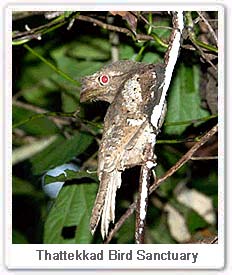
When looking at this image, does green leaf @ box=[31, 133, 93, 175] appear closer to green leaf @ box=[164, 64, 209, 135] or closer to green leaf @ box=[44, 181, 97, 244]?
green leaf @ box=[44, 181, 97, 244]

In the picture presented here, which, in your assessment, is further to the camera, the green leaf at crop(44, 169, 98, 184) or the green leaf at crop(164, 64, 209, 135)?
the green leaf at crop(164, 64, 209, 135)

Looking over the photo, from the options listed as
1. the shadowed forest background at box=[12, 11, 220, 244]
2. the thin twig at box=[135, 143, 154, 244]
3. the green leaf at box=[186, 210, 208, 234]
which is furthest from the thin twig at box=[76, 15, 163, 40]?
the green leaf at box=[186, 210, 208, 234]

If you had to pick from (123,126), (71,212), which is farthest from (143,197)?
(71,212)

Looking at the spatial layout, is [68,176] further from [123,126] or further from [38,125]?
[38,125]

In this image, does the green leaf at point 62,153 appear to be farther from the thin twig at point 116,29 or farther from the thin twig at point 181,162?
the thin twig at point 181,162

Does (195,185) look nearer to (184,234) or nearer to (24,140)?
(184,234)
